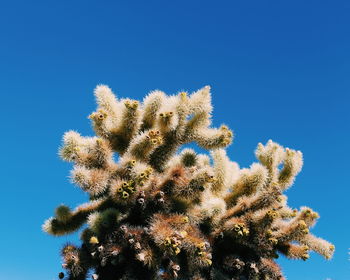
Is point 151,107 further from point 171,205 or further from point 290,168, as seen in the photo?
point 290,168

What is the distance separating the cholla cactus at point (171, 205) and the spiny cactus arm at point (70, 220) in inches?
0.5

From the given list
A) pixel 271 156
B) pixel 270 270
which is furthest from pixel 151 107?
pixel 270 270

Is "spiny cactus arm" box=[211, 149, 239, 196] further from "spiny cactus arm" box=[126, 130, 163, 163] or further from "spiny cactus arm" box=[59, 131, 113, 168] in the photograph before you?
"spiny cactus arm" box=[59, 131, 113, 168]

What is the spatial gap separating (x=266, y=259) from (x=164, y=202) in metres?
1.86

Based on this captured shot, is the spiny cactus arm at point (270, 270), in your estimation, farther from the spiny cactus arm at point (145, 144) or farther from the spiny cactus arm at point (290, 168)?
the spiny cactus arm at point (145, 144)

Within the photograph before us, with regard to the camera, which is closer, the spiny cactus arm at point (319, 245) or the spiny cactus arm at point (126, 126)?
the spiny cactus arm at point (126, 126)

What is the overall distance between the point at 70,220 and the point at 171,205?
1.30 m

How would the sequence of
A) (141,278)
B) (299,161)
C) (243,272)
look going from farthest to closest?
(299,161) → (243,272) → (141,278)

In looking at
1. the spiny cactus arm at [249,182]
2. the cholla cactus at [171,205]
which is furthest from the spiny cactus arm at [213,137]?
the spiny cactus arm at [249,182]

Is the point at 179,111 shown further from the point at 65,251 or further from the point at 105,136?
the point at 65,251

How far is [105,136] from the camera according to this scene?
551cm

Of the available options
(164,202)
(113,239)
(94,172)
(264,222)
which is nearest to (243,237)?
(264,222)

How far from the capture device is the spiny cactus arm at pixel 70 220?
16.6 ft

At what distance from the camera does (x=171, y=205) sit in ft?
16.3
